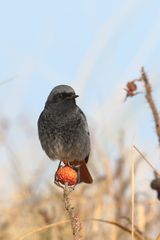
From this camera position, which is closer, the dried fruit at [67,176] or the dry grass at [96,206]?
the dried fruit at [67,176]

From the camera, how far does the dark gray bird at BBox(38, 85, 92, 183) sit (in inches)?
186

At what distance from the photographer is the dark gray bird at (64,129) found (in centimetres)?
473

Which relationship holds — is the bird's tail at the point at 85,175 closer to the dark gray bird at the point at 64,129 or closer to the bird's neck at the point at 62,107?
the dark gray bird at the point at 64,129

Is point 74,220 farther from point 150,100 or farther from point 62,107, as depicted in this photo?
point 62,107

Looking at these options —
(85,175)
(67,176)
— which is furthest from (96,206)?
(67,176)

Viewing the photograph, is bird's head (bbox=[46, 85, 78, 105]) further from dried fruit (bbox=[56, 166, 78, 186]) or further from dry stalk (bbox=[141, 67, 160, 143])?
dried fruit (bbox=[56, 166, 78, 186])

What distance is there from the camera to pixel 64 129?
186 inches

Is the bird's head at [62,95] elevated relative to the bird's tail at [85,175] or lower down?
elevated

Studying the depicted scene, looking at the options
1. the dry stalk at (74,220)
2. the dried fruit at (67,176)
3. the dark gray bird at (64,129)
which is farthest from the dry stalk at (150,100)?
the dark gray bird at (64,129)

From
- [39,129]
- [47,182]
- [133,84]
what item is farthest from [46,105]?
[47,182]

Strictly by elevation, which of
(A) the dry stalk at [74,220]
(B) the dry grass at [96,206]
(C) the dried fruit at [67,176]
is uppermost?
(C) the dried fruit at [67,176]

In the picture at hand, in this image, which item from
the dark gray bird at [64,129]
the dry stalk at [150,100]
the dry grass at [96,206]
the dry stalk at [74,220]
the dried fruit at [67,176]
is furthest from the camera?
the dry grass at [96,206]

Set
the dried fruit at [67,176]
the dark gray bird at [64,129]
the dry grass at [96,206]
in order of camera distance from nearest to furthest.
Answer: the dried fruit at [67,176], the dark gray bird at [64,129], the dry grass at [96,206]

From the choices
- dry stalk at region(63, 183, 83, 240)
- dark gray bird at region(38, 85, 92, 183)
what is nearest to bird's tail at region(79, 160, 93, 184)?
dark gray bird at region(38, 85, 92, 183)
